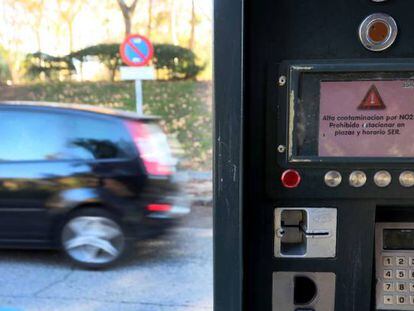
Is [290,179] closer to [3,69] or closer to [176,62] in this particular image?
[176,62]

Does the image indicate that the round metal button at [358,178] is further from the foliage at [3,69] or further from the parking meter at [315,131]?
the foliage at [3,69]

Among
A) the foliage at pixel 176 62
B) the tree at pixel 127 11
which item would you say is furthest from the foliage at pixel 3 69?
the foliage at pixel 176 62

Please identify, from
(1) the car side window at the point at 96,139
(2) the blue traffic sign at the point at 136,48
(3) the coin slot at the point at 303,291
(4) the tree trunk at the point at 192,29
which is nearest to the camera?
(3) the coin slot at the point at 303,291

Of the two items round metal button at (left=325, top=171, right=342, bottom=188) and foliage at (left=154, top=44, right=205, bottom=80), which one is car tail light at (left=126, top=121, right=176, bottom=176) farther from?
foliage at (left=154, top=44, right=205, bottom=80)

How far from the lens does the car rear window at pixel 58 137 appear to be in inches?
175

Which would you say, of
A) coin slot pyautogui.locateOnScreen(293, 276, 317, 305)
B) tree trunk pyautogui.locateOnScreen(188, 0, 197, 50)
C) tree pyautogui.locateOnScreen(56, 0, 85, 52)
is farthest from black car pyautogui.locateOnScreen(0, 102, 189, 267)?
tree pyautogui.locateOnScreen(56, 0, 85, 52)

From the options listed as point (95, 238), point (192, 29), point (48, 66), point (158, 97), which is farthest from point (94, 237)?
point (48, 66)

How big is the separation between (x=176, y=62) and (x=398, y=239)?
34.0ft

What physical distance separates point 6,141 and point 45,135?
0.36m

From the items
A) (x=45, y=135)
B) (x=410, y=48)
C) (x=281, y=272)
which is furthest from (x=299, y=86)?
(x=45, y=135)

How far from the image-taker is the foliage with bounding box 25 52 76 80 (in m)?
11.8

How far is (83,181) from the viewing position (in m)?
4.51

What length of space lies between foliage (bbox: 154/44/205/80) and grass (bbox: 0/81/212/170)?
0.22m

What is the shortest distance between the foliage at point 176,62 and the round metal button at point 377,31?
10.3 meters
